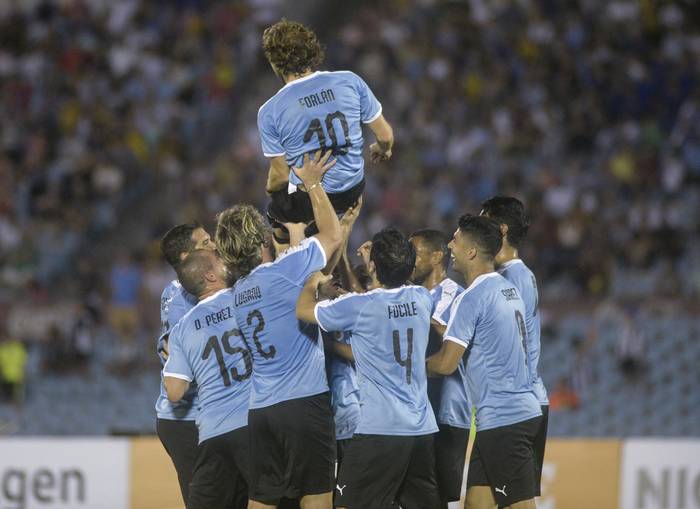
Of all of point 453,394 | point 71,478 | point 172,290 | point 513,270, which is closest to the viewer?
point 453,394

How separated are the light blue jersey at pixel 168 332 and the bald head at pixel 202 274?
0.49 m

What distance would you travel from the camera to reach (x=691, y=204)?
13727 mm

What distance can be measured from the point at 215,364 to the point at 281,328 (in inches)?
21.4

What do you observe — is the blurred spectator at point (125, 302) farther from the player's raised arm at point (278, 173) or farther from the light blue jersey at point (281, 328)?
the light blue jersey at point (281, 328)

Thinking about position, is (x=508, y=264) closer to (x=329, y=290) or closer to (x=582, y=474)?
(x=329, y=290)

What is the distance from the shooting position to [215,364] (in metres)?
6.10

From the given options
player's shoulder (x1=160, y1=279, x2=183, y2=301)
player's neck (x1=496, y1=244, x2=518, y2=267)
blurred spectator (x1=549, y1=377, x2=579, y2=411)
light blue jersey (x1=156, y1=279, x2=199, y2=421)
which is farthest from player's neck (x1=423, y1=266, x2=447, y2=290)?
blurred spectator (x1=549, y1=377, x2=579, y2=411)

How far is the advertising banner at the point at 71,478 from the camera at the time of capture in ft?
29.3

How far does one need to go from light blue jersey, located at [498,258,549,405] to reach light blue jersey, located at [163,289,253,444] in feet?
5.45

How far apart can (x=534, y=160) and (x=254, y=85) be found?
199 inches

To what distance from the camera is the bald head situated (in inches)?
247

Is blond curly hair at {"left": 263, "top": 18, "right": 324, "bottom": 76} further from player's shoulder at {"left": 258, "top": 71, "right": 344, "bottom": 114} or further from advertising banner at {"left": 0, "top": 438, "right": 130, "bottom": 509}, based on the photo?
advertising banner at {"left": 0, "top": 438, "right": 130, "bottom": 509}

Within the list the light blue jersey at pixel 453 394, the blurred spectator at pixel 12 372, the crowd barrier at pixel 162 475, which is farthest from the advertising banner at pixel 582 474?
the blurred spectator at pixel 12 372

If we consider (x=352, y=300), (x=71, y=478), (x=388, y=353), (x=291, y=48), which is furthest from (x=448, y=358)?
(x=71, y=478)
